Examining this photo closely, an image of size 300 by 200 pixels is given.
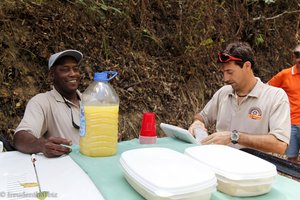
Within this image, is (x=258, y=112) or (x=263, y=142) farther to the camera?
(x=258, y=112)

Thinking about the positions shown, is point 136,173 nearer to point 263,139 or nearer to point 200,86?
point 263,139

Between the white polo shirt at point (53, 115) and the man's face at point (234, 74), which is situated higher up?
the man's face at point (234, 74)

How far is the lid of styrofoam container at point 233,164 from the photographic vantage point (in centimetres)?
91

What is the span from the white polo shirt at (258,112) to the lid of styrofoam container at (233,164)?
3.34ft

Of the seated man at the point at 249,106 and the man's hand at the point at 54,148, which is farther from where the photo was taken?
the seated man at the point at 249,106

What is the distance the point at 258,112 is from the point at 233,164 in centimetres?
129

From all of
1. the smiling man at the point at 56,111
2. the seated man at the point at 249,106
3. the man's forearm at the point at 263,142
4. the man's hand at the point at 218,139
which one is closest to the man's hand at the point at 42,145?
the smiling man at the point at 56,111

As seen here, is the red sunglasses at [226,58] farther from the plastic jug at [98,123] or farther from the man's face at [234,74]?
the plastic jug at [98,123]

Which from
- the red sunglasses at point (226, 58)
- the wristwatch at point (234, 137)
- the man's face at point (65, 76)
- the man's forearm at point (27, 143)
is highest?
the red sunglasses at point (226, 58)

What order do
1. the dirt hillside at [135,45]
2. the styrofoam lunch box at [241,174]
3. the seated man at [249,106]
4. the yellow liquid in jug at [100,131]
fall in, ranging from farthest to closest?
the dirt hillside at [135,45] < the seated man at [249,106] < the yellow liquid in jug at [100,131] < the styrofoam lunch box at [241,174]

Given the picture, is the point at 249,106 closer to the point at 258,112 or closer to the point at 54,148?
the point at 258,112

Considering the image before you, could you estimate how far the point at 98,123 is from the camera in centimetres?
126

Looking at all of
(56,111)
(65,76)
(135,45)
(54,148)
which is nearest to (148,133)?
(54,148)

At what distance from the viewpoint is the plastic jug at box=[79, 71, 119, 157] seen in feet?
4.13
